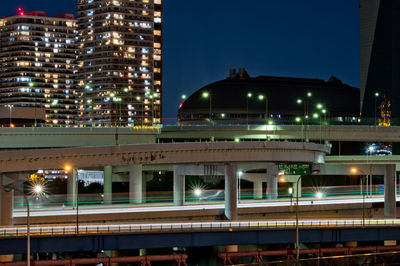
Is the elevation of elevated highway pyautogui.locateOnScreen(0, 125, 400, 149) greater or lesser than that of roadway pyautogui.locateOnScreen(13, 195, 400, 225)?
greater

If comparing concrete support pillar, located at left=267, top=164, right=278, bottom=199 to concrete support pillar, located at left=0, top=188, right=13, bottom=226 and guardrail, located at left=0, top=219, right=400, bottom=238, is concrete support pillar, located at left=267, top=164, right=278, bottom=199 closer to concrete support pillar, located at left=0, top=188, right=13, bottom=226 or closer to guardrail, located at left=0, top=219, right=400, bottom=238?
guardrail, located at left=0, top=219, right=400, bottom=238

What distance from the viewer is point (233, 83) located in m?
192

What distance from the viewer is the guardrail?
160 feet

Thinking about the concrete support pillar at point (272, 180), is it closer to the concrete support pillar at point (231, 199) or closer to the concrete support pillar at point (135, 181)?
the concrete support pillar at point (135, 181)

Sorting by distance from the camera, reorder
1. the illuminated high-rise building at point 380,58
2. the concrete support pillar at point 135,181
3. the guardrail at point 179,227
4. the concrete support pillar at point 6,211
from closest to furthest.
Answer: the guardrail at point 179,227, the concrete support pillar at point 6,211, the concrete support pillar at point 135,181, the illuminated high-rise building at point 380,58

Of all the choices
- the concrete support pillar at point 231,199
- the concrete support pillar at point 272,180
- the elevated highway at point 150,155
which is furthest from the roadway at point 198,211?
the concrete support pillar at point 272,180

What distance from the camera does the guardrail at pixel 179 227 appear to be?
48.8 meters

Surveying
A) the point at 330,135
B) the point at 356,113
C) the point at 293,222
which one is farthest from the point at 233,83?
the point at 293,222

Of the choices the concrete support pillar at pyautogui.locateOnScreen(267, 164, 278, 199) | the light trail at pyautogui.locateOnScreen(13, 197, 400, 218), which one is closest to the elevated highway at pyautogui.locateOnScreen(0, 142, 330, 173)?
the light trail at pyautogui.locateOnScreen(13, 197, 400, 218)

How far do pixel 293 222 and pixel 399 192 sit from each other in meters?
42.5

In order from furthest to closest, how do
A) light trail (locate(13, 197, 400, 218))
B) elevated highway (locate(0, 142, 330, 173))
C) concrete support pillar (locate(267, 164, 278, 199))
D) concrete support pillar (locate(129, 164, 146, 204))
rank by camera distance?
concrete support pillar (locate(267, 164, 278, 199)), concrete support pillar (locate(129, 164, 146, 204)), light trail (locate(13, 197, 400, 218)), elevated highway (locate(0, 142, 330, 173))

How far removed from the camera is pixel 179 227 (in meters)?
52.2

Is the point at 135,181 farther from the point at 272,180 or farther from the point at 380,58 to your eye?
the point at 380,58

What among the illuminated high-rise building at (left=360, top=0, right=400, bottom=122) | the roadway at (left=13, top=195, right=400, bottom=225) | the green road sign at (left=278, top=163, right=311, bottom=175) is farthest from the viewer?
the illuminated high-rise building at (left=360, top=0, right=400, bottom=122)
